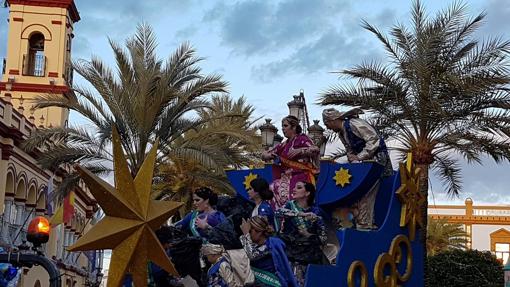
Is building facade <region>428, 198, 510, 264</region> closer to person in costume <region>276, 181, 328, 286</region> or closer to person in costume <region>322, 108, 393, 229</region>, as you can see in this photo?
person in costume <region>322, 108, 393, 229</region>

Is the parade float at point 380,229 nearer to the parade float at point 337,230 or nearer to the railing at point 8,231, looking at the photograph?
the parade float at point 337,230

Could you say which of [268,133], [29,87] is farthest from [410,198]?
[29,87]

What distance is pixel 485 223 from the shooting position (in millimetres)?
52656

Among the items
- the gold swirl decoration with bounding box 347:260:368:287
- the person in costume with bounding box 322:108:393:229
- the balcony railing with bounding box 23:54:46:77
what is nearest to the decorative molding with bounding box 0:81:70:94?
the balcony railing with bounding box 23:54:46:77

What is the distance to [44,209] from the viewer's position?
3434cm

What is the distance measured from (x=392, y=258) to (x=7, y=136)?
23286 mm

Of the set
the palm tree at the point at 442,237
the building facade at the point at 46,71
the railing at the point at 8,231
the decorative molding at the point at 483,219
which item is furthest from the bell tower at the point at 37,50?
the decorative molding at the point at 483,219

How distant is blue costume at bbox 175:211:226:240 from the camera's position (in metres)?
8.00

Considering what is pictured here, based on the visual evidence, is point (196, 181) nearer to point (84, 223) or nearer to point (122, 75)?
point (122, 75)

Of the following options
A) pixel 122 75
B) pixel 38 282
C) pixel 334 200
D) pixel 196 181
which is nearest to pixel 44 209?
pixel 38 282

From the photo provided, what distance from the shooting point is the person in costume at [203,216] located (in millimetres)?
8055

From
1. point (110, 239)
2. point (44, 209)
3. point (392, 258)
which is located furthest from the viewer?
point (44, 209)

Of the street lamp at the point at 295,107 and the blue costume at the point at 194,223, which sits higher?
the street lamp at the point at 295,107

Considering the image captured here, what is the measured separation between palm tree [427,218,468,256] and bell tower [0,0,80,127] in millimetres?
19523
